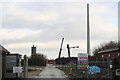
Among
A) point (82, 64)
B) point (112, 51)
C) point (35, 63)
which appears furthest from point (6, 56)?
point (35, 63)

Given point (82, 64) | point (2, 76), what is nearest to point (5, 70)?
point (2, 76)

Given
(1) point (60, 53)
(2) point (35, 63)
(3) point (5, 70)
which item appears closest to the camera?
(3) point (5, 70)

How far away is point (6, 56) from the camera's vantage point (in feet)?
77.1

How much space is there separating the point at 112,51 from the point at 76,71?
27.8ft

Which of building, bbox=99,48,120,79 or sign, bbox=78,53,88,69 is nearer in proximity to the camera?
building, bbox=99,48,120,79

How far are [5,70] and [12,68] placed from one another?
2.79ft

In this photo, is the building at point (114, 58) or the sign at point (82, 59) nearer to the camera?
the building at point (114, 58)

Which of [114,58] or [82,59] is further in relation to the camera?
[114,58]

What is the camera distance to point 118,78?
2011cm

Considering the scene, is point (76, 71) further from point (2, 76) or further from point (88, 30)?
point (88, 30)

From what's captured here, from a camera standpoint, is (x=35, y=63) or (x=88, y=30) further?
(x=35, y=63)

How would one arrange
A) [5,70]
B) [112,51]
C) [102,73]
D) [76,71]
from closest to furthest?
[5,70] → [102,73] → [76,71] → [112,51]

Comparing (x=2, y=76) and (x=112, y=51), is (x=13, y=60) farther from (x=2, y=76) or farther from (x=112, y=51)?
(x=112, y=51)

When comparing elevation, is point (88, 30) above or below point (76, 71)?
above
